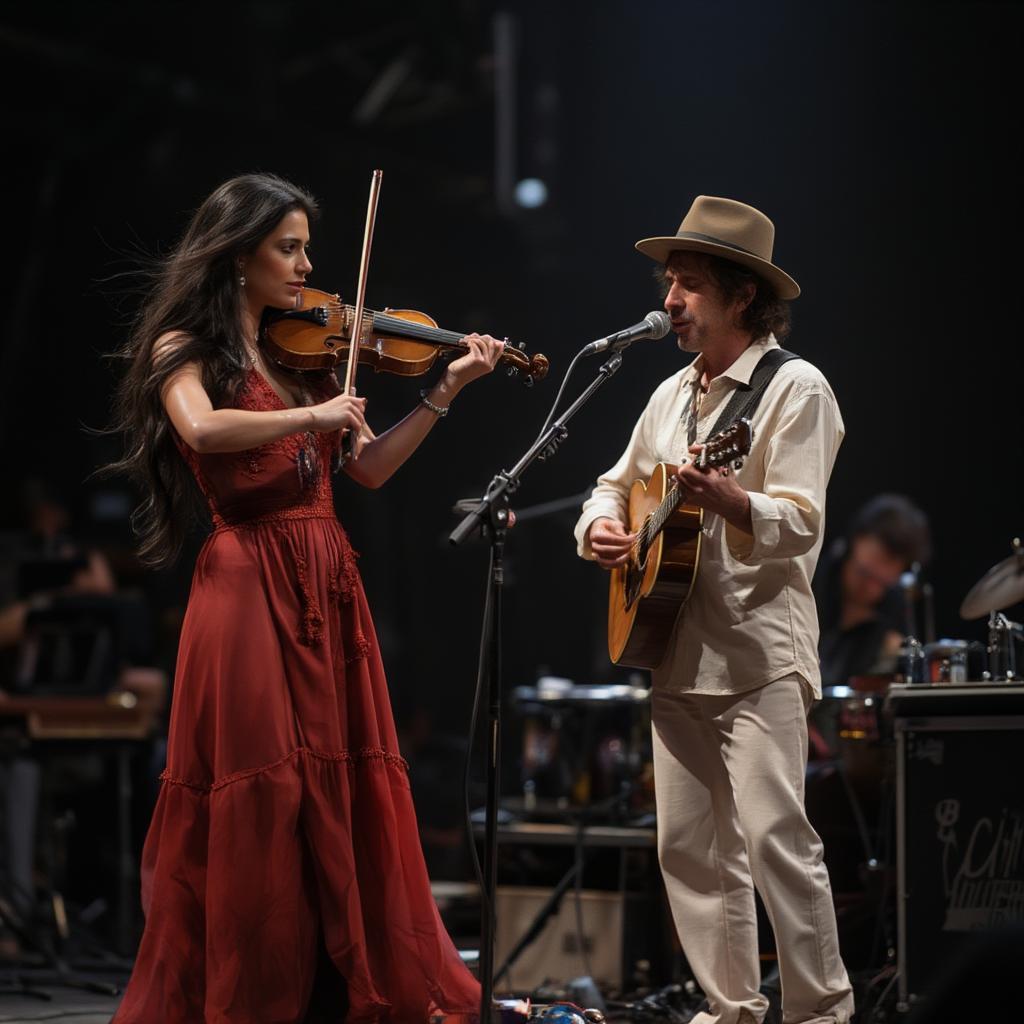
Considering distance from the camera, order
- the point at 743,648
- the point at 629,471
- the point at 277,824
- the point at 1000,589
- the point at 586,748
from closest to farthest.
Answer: the point at 277,824
the point at 743,648
the point at 629,471
the point at 1000,589
the point at 586,748

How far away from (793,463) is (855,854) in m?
2.11

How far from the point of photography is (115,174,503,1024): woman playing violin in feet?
9.52

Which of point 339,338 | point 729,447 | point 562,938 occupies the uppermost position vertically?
point 339,338

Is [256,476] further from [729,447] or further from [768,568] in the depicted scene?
[768,568]

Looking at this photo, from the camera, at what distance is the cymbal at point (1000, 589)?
392 centimetres

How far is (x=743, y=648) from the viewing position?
3.14m

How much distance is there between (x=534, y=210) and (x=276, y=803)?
5651 mm

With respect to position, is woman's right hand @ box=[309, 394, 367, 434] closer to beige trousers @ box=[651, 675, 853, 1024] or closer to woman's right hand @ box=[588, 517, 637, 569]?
woman's right hand @ box=[588, 517, 637, 569]

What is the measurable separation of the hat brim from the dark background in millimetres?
2615

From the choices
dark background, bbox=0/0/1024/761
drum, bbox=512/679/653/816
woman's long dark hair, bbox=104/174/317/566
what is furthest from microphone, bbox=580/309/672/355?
dark background, bbox=0/0/1024/761

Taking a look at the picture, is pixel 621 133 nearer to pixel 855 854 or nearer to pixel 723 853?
pixel 855 854

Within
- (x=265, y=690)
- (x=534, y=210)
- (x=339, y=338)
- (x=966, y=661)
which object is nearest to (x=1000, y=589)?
(x=966, y=661)

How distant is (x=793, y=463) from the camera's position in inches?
123

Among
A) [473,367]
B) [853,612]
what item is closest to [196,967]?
[473,367]
